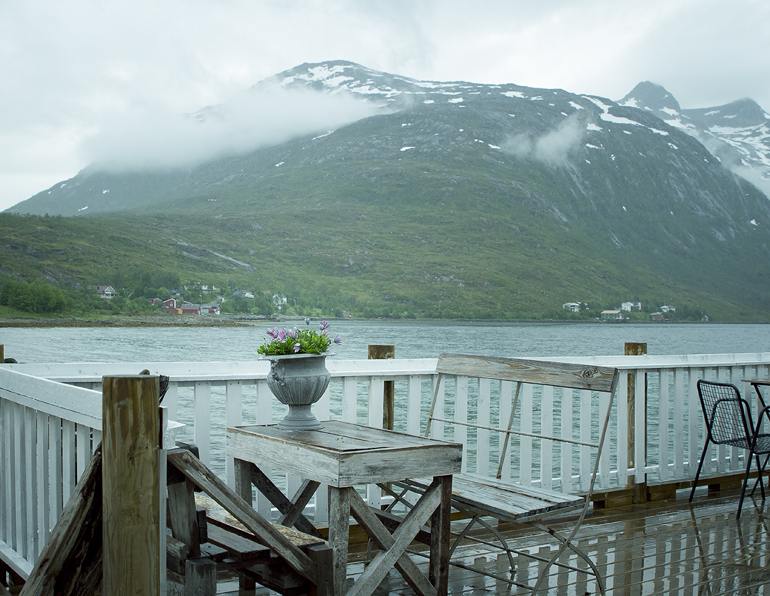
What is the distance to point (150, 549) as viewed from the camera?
56.7 inches

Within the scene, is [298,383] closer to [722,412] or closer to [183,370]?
[183,370]

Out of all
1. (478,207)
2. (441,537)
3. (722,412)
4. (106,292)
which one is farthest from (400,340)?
(441,537)

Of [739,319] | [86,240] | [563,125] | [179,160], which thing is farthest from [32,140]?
[739,319]

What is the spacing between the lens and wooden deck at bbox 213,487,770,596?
9.11 feet

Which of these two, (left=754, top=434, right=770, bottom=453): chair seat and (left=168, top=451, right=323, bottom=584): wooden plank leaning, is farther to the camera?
(left=754, top=434, right=770, bottom=453): chair seat

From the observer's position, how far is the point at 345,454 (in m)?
2.03

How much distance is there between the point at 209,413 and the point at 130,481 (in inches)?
63.9

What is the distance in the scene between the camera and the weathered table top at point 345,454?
2064mm

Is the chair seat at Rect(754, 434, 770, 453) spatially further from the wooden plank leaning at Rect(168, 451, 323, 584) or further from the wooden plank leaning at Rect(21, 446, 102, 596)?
the wooden plank leaning at Rect(21, 446, 102, 596)

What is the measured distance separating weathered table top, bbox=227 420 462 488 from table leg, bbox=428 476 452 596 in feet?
0.21

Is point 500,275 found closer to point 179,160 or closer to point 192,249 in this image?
point 192,249

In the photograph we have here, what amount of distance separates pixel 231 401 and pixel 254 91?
199698mm

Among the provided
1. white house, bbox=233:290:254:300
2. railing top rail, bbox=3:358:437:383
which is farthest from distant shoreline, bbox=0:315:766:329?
railing top rail, bbox=3:358:437:383

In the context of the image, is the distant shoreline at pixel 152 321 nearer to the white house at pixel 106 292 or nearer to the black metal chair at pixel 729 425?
the white house at pixel 106 292
